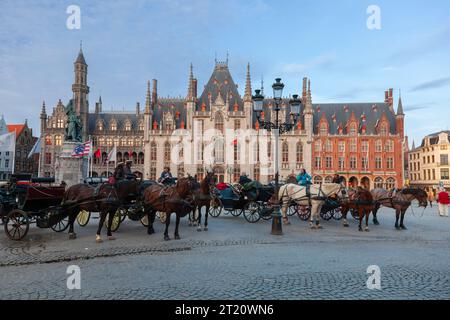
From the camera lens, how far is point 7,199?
10.4 m

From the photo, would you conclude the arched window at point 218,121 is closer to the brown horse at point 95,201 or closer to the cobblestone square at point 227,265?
the cobblestone square at point 227,265

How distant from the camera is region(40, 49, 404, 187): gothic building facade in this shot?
49562mm

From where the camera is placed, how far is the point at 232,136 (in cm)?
4925

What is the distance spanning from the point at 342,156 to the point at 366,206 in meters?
42.4

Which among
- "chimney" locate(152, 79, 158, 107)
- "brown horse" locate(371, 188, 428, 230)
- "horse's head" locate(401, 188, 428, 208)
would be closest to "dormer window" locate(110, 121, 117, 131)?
"chimney" locate(152, 79, 158, 107)

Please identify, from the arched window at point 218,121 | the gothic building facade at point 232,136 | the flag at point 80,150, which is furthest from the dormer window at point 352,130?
the flag at point 80,150

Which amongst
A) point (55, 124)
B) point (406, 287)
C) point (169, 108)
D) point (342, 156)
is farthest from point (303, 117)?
point (406, 287)

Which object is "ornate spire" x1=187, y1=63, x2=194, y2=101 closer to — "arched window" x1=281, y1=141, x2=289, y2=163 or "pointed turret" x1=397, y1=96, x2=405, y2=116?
"arched window" x1=281, y1=141, x2=289, y2=163

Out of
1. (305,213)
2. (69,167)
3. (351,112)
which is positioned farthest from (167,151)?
(305,213)

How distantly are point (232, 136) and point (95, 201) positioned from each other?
40.6m

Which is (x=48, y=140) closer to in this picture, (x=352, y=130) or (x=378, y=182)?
(x=352, y=130)

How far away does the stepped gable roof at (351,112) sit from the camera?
52478mm

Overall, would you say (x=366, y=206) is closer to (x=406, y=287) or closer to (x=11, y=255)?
(x=406, y=287)
